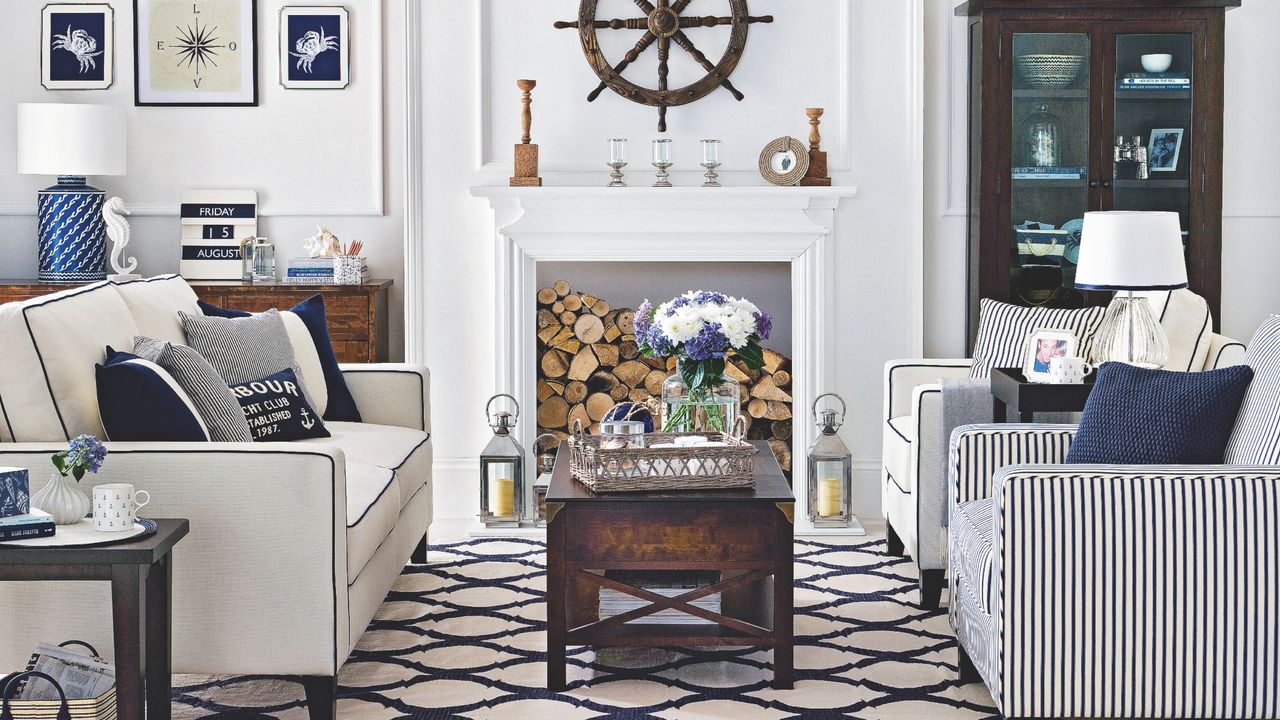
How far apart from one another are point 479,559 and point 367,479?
40.7 inches

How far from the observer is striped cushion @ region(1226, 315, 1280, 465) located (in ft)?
8.08

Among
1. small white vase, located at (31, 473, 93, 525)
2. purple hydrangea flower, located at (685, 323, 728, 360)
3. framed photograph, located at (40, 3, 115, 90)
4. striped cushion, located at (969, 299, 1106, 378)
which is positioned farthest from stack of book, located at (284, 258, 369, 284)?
small white vase, located at (31, 473, 93, 525)

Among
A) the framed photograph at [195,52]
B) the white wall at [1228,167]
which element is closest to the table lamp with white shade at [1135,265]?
the white wall at [1228,167]

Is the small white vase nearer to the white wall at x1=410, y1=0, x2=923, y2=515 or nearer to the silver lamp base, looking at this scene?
the white wall at x1=410, y1=0, x2=923, y2=515

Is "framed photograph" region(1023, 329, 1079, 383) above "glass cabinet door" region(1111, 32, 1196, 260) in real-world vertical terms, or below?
below

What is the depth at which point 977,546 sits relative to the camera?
102 inches

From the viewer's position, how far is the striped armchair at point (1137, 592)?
2275 millimetres

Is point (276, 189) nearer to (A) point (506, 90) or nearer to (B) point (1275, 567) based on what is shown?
(A) point (506, 90)

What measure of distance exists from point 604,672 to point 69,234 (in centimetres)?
284

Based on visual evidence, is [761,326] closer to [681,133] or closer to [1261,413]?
[1261,413]

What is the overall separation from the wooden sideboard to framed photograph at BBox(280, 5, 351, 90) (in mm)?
852

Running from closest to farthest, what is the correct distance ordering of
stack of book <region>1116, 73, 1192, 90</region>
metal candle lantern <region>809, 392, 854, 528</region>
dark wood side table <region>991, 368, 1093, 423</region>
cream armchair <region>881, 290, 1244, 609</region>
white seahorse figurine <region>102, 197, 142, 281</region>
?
dark wood side table <region>991, 368, 1093, 423</region> < cream armchair <region>881, 290, 1244, 609</region> < metal candle lantern <region>809, 392, 854, 528</region> < stack of book <region>1116, 73, 1192, 90</region> < white seahorse figurine <region>102, 197, 142, 281</region>

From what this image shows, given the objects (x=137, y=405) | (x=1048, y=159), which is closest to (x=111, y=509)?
(x=137, y=405)

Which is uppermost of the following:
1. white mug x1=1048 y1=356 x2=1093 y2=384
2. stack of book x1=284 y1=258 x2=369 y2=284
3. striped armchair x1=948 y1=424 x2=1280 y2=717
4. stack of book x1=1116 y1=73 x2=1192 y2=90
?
stack of book x1=1116 y1=73 x2=1192 y2=90
